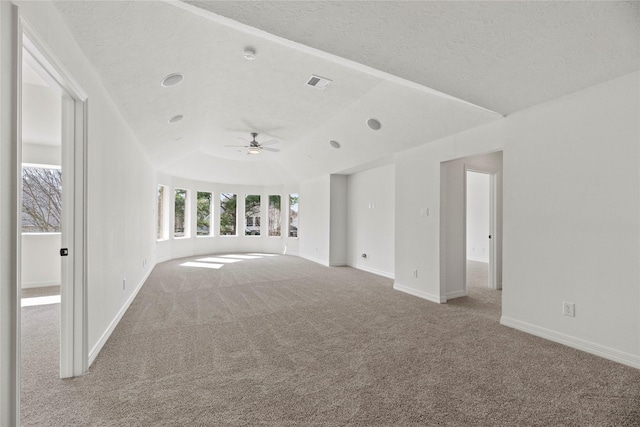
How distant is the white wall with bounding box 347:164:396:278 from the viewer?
252 inches

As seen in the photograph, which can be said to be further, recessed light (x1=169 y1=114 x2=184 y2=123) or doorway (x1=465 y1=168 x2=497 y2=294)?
doorway (x1=465 y1=168 x2=497 y2=294)

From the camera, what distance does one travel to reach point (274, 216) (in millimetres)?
10914

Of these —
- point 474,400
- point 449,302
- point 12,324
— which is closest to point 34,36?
point 12,324

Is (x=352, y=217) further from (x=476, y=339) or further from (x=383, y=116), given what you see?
(x=476, y=339)

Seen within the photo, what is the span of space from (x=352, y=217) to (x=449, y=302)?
371cm

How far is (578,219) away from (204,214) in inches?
383

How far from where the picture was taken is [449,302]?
4465 millimetres

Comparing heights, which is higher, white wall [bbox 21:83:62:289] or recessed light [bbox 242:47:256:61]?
recessed light [bbox 242:47:256:61]

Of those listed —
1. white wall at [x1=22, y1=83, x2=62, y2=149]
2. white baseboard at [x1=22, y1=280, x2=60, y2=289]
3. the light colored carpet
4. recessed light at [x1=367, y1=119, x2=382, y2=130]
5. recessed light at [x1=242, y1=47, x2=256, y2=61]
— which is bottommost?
the light colored carpet

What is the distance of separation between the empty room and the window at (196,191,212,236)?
4670 mm

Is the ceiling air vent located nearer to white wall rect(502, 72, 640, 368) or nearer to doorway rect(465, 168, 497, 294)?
white wall rect(502, 72, 640, 368)

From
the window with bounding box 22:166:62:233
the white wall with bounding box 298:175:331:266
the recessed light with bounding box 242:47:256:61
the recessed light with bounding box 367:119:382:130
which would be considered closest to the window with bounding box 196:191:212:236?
the white wall with bounding box 298:175:331:266

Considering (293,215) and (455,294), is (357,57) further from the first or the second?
(293,215)

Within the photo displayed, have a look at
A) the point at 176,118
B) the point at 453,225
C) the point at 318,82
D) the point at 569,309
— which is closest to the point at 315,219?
the point at 453,225
